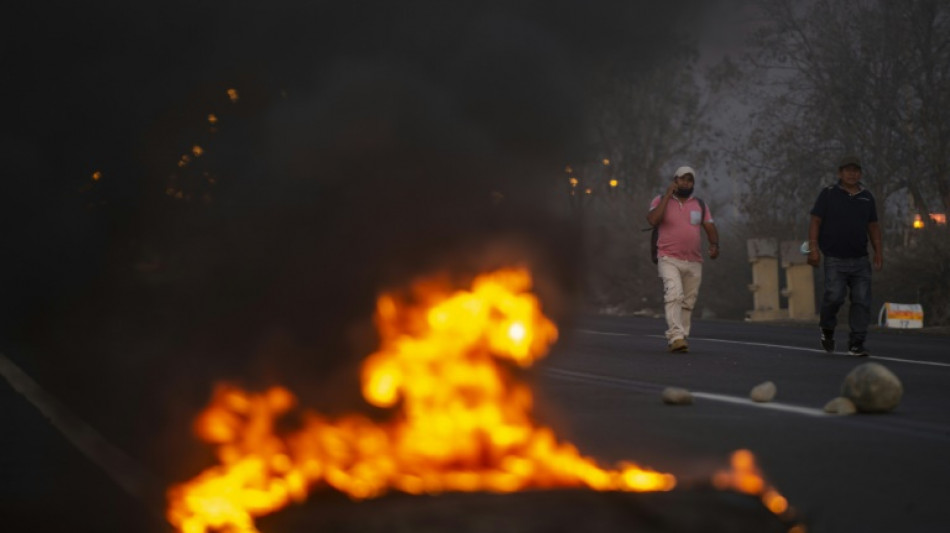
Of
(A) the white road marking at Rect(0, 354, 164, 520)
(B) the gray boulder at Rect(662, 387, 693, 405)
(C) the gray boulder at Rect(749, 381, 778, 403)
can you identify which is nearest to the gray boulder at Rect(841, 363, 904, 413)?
(C) the gray boulder at Rect(749, 381, 778, 403)

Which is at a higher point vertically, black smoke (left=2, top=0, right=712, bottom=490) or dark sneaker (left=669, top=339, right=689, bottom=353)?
black smoke (left=2, top=0, right=712, bottom=490)

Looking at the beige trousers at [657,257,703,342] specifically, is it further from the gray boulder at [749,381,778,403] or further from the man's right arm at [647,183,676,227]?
the gray boulder at [749,381,778,403]

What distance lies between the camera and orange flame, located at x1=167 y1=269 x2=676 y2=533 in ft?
19.6

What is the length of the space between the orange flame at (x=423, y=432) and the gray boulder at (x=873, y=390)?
2822 mm

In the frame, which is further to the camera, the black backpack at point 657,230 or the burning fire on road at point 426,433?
the black backpack at point 657,230

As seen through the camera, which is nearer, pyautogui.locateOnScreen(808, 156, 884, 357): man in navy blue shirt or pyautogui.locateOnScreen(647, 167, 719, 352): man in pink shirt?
pyautogui.locateOnScreen(808, 156, 884, 357): man in navy blue shirt

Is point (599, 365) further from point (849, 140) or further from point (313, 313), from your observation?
point (849, 140)

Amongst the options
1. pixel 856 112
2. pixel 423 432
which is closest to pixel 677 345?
pixel 423 432

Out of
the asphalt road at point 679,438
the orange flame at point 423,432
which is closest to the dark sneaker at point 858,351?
the asphalt road at point 679,438

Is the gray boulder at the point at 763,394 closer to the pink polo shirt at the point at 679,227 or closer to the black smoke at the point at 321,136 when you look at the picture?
the black smoke at the point at 321,136

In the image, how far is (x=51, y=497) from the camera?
264 inches

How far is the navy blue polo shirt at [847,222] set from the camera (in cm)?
1584

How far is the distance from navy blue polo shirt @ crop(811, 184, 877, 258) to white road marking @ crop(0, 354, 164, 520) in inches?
320

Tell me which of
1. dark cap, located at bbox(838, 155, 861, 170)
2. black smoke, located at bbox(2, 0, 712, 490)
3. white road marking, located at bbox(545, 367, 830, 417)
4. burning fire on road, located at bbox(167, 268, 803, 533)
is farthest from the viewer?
dark cap, located at bbox(838, 155, 861, 170)
